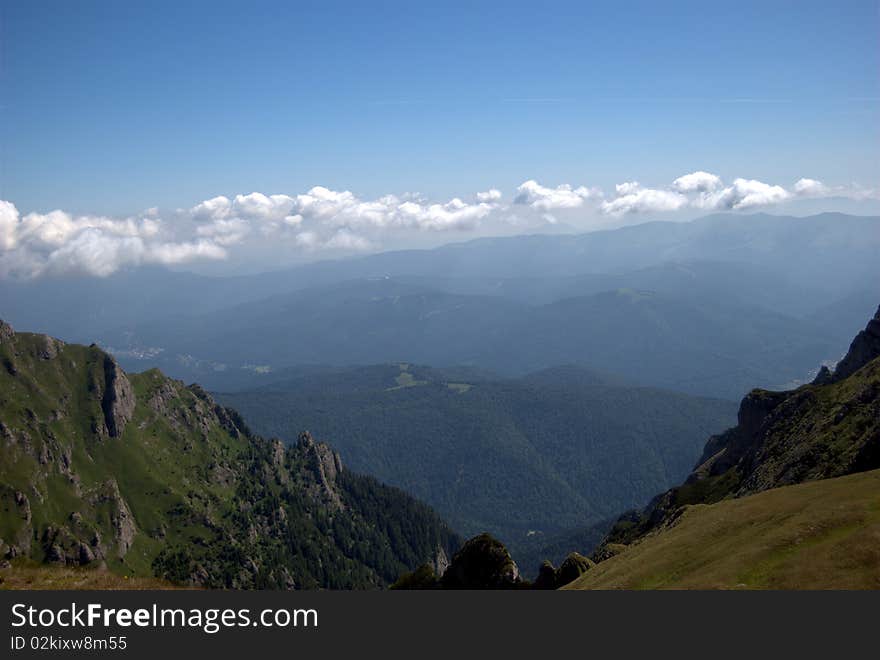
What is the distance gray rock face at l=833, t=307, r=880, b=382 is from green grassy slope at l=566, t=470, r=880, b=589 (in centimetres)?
5939

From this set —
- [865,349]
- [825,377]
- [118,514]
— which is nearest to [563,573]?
[865,349]

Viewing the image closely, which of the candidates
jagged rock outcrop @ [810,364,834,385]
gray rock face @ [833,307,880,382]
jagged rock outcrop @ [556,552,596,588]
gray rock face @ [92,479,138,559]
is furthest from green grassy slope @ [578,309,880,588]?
gray rock face @ [92,479,138,559]

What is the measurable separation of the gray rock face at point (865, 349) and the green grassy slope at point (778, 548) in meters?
59.4

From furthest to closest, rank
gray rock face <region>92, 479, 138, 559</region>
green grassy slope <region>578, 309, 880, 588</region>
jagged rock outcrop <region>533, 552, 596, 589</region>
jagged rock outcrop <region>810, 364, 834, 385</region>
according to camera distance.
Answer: gray rock face <region>92, 479, 138, 559</region>
jagged rock outcrop <region>810, 364, 834, 385</region>
jagged rock outcrop <region>533, 552, 596, 589</region>
green grassy slope <region>578, 309, 880, 588</region>

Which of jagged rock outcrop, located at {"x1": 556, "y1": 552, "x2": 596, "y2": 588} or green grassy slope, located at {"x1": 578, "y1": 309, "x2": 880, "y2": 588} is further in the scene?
jagged rock outcrop, located at {"x1": 556, "y1": 552, "x2": 596, "y2": 588}

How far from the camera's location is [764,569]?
3306cm

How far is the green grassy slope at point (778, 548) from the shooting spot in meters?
30.5

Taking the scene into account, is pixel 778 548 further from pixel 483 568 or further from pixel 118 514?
pixel 118 514

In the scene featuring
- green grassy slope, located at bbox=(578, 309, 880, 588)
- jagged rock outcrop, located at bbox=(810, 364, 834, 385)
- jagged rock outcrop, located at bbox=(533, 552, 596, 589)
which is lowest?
jagged rock outcrop, located at bbox=(533, 552, 596, 589)

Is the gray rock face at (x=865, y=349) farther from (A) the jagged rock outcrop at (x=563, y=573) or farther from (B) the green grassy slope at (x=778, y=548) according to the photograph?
(A) the jagged rock outcrop at (x=563, y=573)

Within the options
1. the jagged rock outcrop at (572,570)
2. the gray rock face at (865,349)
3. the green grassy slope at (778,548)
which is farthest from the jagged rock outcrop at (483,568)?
the gray rock face at (865,349)

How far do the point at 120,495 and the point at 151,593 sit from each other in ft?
640

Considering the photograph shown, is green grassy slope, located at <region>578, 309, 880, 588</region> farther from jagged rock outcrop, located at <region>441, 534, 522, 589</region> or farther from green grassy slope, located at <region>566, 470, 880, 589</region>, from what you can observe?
jagged rock outcrop, located at <region>441, 534, 522, 589</region>

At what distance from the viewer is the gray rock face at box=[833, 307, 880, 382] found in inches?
3688
